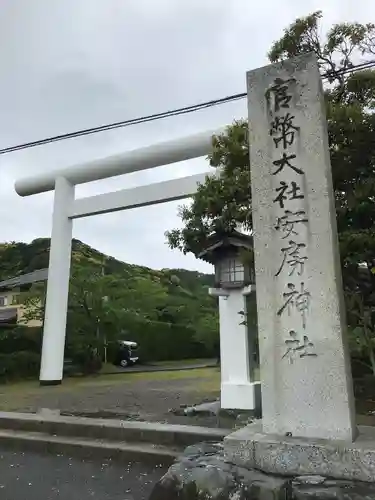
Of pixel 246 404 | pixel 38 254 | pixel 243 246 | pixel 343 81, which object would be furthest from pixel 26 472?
pixel 38 254

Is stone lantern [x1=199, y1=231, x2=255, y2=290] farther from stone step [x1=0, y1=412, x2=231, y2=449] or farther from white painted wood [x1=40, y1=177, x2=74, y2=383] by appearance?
white painted wood [x1=40, y1=177, x2=74, y2=383]

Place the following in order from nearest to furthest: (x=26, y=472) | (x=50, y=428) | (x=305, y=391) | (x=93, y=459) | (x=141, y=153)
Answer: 1. (x=305, y=391)
2. (x=26, y=472)
3. (x=93, y=459)
4. (x=50, y=428)
5. (x=141, y=153)

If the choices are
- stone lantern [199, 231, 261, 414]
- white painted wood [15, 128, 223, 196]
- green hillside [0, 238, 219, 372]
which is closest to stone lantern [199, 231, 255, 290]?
A: stone lantern [199, 231, 261, 414]

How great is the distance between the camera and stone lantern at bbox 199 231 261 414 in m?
7.54

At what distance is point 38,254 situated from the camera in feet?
84.5

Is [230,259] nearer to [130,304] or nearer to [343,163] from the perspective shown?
[343,163]

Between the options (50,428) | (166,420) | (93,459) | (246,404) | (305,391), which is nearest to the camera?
(305,391)

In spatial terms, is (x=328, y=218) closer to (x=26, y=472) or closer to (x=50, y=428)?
(x=26, y=472)

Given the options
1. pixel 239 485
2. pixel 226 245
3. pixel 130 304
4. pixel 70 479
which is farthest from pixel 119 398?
pixel 130 304

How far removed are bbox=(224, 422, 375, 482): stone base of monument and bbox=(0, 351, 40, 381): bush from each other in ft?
40.9

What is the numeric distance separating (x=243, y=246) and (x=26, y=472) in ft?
15.6

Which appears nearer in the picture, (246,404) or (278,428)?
(278,428)

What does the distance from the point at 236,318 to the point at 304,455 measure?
16.6ft

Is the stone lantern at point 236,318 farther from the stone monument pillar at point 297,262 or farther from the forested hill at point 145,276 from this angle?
the forested hill at point 145,276
